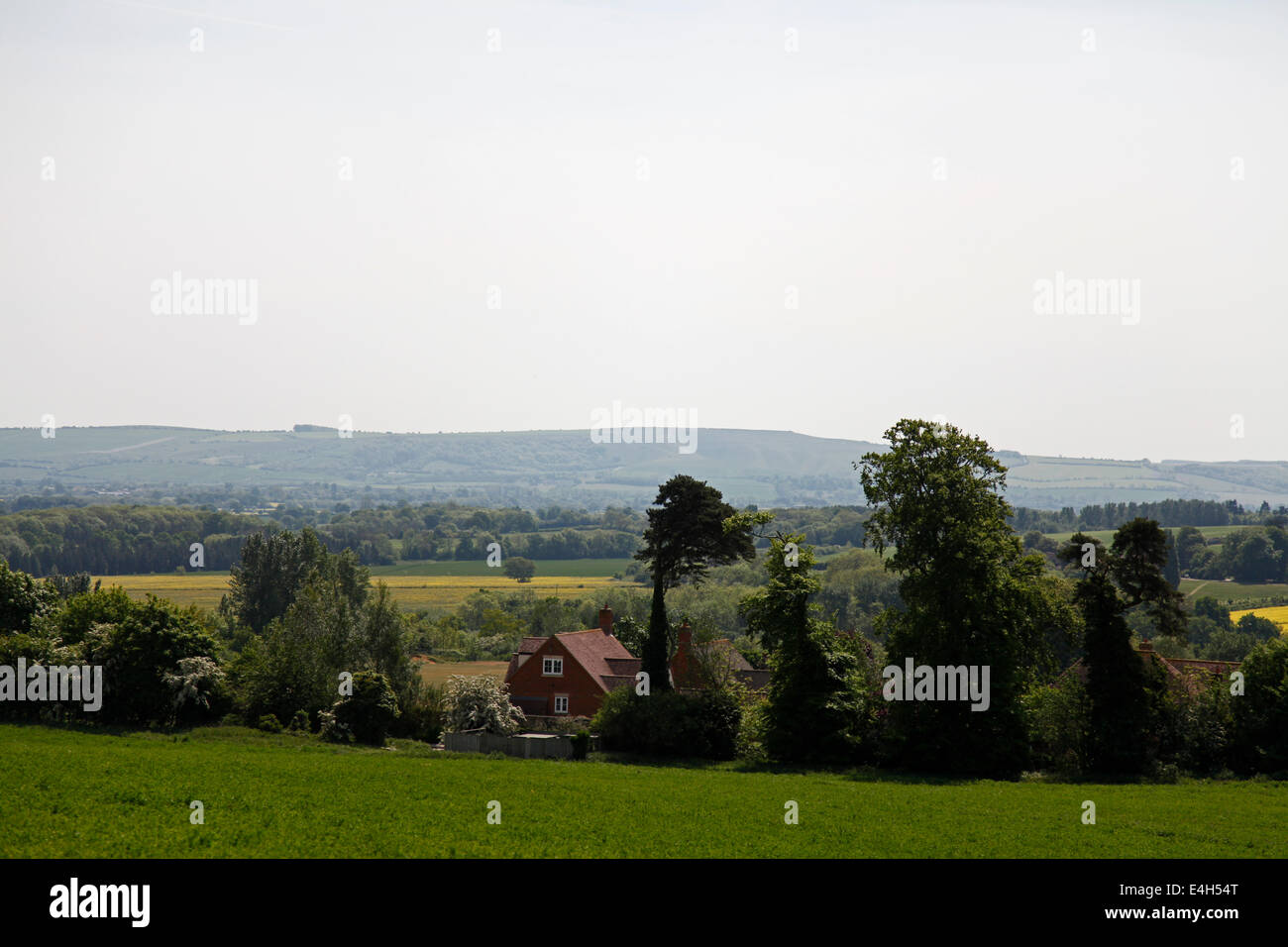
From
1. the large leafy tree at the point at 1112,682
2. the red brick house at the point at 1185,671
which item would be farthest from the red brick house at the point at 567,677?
the large leafy tree at the point at 1112,682

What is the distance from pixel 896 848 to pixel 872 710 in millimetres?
21742

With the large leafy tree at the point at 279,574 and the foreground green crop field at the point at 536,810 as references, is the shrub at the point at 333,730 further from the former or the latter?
the large leafy tree at the point at 279,574

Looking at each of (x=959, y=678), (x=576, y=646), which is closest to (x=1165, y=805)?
(x=959, y=678)

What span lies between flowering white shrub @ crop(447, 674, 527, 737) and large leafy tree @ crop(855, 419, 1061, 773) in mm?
19397

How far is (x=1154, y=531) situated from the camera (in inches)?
1909

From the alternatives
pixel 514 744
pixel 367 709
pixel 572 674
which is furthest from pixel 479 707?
pixel 572 674

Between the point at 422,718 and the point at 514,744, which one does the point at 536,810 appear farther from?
the point at 422,718

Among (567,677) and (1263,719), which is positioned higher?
(1263,719)

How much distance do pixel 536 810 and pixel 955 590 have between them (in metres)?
22.9

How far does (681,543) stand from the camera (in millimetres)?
58219

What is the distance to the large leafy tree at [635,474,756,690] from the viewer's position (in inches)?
2231

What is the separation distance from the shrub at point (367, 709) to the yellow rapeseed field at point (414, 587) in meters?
96.2
